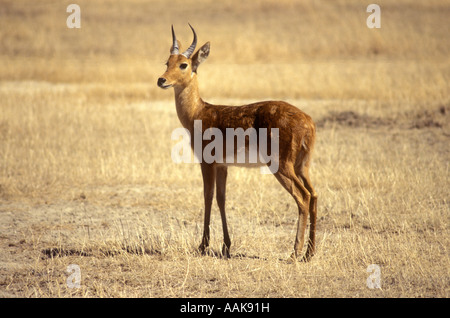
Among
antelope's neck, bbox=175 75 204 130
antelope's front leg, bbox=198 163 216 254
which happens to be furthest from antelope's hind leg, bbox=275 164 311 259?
antelope's neck, bbox=175 75 204 130

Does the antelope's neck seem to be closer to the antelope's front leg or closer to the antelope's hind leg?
the antelope's front leg

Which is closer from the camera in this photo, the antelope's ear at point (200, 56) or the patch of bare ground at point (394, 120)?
the antelope's ear at point (200, 56)

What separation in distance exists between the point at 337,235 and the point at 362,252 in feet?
2.46

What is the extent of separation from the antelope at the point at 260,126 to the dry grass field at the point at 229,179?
1.66 ft

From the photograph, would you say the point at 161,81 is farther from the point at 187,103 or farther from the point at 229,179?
the point at 229,179

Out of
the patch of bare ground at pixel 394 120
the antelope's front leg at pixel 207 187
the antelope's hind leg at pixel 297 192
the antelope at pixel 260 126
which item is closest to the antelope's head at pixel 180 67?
the antelope at pixel 260 126

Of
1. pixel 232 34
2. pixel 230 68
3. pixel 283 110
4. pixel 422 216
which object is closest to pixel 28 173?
pixel 283 110

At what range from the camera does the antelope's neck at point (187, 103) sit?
A: 314 inches

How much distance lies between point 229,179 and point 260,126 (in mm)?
3894

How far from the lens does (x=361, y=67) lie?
22875 millimetres

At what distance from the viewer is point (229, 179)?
36.3 ft

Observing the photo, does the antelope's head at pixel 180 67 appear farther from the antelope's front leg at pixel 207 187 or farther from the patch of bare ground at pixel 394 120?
the patch of bare ground at pixel 394 120

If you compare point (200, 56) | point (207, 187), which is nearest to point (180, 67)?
point (200, 56)

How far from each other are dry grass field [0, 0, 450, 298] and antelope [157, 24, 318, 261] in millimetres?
505
